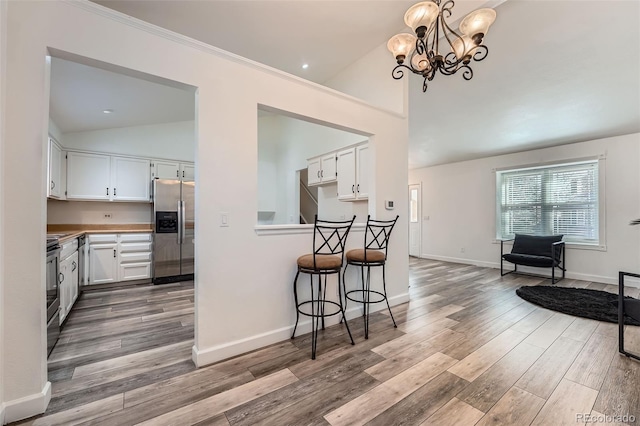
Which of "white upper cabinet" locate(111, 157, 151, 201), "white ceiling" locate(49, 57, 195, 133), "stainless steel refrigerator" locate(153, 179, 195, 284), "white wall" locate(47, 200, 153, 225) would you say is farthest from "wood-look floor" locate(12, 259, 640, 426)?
"white ceiling" locate(49, 57, 195, 133)

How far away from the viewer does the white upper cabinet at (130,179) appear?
4.42 meters

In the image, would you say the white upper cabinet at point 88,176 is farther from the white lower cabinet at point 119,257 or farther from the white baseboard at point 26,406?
the white baseboard at point 26,406

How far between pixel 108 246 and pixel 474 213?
7.03 m

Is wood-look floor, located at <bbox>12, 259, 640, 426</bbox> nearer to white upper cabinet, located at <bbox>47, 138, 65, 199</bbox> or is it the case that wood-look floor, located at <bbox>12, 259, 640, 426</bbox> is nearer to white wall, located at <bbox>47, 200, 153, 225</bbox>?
white upper cabinet, located at <bbox>47, 138, 65, 199</bbox>

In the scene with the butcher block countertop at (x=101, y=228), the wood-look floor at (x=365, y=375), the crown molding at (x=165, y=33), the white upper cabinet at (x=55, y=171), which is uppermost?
the crown molding at (x=165, y=33)

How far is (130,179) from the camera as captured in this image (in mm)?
4535

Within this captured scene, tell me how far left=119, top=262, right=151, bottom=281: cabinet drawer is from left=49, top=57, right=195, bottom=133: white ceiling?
2244mm

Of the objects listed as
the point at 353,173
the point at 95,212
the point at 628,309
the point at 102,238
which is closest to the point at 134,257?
the point at 102,238

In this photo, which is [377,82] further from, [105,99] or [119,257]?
[119,257]

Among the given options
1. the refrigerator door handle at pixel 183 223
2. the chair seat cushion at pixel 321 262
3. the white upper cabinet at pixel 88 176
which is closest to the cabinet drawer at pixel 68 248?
the white upper cabinet at pixel 88 176

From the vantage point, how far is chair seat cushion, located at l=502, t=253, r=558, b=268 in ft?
14.4

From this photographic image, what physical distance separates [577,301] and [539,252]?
1576mm

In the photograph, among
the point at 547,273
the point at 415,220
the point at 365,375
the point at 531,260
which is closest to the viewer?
the point at 365,375

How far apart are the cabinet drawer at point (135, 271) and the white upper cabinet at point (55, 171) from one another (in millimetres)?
1362
